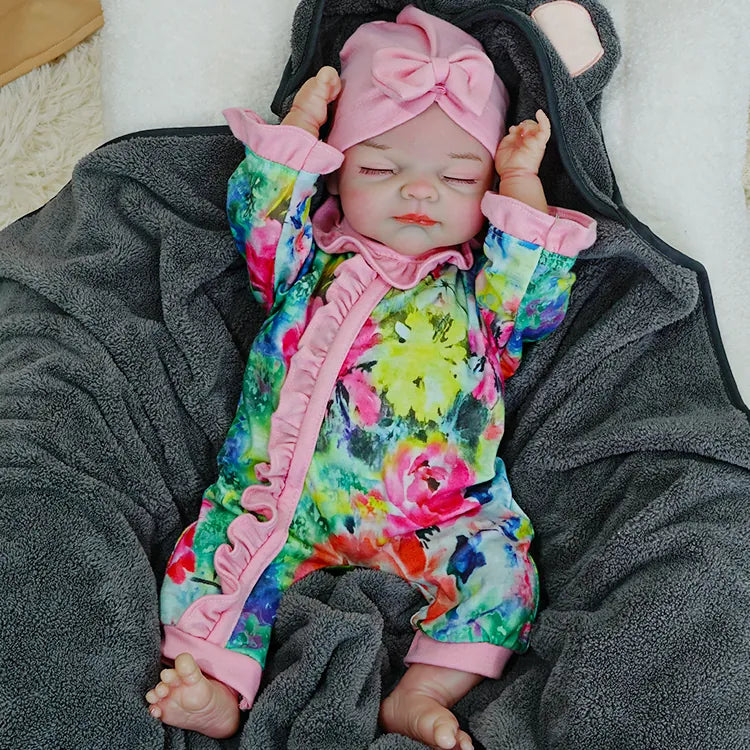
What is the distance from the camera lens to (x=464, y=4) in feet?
4.58

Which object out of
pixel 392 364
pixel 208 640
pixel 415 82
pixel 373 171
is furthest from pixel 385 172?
pixel 208 640

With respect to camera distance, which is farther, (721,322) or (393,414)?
(721,322)

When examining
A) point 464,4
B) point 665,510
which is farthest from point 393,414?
point 464,4

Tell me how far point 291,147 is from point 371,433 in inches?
14.6

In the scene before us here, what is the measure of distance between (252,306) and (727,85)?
0.72m

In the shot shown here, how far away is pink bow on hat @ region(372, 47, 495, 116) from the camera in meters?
1.24

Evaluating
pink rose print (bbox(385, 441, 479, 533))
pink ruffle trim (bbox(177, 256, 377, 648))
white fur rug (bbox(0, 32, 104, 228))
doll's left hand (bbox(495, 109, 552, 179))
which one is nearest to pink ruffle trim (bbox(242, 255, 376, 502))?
pink ruffle trim (bbox(177, 256, 377, 648))

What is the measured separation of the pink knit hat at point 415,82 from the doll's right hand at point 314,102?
27 mm

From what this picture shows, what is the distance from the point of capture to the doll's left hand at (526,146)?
128 centimetres

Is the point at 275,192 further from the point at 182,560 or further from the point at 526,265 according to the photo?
the point at 182,560

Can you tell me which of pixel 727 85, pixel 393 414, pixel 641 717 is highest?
pixel 727 85

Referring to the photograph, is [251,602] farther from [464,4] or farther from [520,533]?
[464,4]

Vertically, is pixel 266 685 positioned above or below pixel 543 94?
below

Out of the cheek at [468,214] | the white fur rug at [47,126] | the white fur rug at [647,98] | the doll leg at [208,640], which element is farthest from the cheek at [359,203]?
the white fur rug at [47,126]
